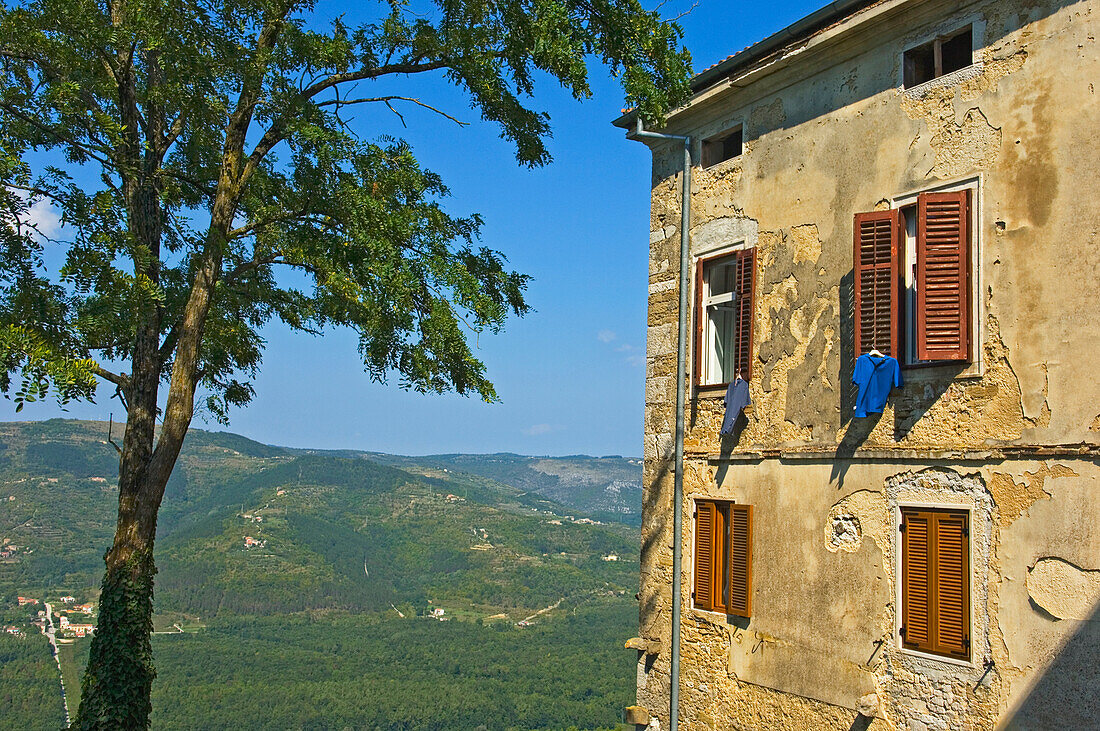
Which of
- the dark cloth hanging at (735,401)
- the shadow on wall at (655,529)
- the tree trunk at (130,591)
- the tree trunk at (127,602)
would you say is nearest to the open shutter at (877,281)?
the dark cloth hanging at (735,401)

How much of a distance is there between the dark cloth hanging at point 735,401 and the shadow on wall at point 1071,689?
12.1 feet

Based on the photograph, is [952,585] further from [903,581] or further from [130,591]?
[130,591]

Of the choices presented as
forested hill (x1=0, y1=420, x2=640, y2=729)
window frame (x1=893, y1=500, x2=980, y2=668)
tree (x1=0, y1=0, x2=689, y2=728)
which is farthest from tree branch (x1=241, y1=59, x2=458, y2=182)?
forested hill (x1=0, y1=420, x2=640, y2=729)

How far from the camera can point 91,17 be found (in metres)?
8.65

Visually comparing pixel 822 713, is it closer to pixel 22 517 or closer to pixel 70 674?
pixel 70 674

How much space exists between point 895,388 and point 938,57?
2.90 m

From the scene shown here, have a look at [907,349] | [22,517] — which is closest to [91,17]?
[907,349]

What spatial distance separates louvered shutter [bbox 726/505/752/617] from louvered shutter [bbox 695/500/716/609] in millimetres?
313

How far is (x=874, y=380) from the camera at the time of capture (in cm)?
798

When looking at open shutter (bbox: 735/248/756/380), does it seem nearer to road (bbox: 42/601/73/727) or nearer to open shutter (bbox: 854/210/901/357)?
open shutter (bbox: 854/210/901/357)

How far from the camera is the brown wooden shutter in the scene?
7.43 m

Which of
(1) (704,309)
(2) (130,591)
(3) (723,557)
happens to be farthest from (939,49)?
(2) (130,591)

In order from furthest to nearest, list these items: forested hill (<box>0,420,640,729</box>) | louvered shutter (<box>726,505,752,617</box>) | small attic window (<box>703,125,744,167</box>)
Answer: forested hill (<box>0,420,640,729</box>) → small attic window (<box>703,125,744,167</box>) → louvered shutter (<box>726,505,752,617</box>)

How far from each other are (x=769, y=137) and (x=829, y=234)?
151 cm
